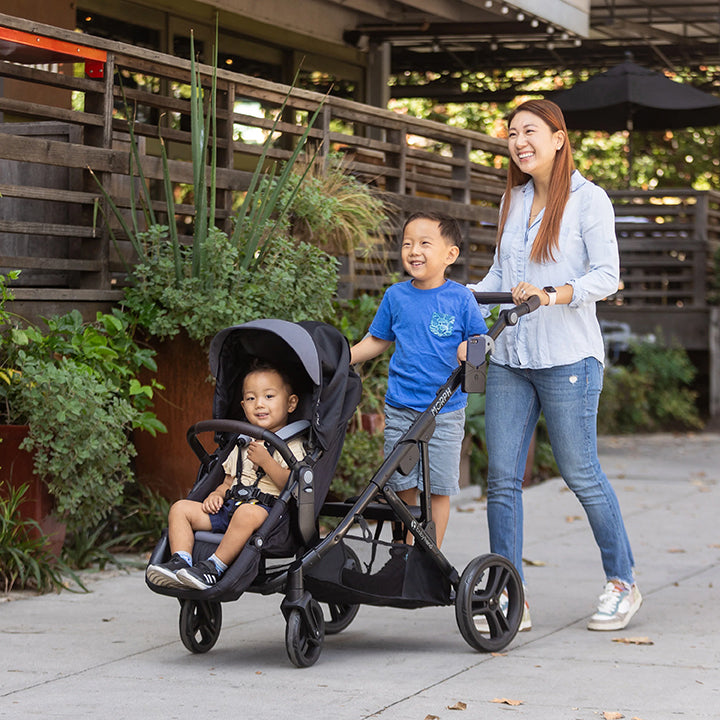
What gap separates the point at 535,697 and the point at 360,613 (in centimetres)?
143

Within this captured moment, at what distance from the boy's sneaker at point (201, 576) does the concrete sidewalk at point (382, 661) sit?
32cm

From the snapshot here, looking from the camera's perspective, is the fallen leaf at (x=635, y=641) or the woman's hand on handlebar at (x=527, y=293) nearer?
the woman's hand on handlebar at (x=527, y=293)

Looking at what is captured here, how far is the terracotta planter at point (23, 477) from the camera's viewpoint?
18.1 ft

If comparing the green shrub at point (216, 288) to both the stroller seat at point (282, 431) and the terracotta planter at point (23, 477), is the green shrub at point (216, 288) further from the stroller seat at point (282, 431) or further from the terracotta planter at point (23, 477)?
the stroller seat at point (282, 431)

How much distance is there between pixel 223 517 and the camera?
4.39 metres

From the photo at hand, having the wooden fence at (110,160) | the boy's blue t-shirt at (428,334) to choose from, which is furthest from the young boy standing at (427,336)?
the wooden fence at (110,160)

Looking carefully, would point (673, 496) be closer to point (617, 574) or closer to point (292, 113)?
point (617, 574)

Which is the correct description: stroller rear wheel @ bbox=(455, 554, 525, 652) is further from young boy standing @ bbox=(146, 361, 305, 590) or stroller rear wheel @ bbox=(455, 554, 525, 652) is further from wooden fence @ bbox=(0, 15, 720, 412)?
wooden fence @ bbox=(0, 15, 720, 412)

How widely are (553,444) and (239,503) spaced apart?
51.7 inches

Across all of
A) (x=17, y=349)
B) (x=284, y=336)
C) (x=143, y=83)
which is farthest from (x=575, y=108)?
(x=284, y=336)

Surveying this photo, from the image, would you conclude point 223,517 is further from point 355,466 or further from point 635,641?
point 355,466

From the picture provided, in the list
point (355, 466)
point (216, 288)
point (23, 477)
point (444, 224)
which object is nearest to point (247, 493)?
point (444, 224)

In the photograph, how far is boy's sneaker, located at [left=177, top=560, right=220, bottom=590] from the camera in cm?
403

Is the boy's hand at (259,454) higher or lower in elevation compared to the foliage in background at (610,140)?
lower
